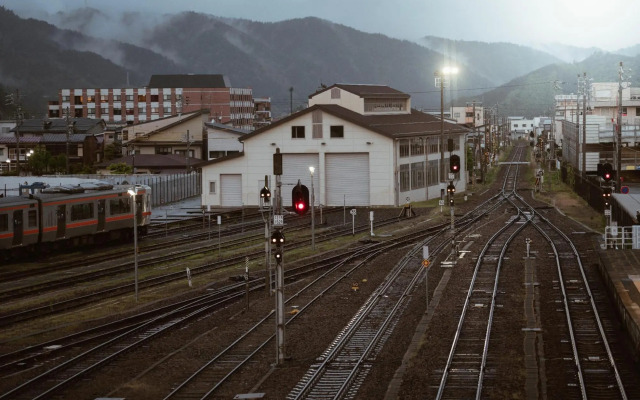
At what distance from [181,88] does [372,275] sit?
11002cm

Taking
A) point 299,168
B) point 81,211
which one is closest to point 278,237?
point 81,211

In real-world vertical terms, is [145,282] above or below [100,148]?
below

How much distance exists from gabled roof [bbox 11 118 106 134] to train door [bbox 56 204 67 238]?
58.8m

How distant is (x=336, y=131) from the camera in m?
58.7

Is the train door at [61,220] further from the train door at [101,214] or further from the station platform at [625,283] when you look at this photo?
the station platform at [625,283]

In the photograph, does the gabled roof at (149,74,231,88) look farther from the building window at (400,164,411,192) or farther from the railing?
the railing

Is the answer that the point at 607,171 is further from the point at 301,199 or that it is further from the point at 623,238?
the point at 301,199

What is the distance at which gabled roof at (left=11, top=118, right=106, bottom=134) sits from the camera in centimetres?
9651

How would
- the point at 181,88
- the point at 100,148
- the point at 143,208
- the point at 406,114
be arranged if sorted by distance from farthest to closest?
the point at 181,88
the point at 100,148
the point at 406,114
the point at 143,208

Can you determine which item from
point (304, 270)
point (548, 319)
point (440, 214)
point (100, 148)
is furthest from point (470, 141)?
point (548, 319)

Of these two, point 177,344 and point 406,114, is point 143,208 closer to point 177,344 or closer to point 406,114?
point 177,344

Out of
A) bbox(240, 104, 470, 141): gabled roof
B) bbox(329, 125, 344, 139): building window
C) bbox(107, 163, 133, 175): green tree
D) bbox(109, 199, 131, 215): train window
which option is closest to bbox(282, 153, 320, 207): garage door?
bbox(329, 125, 344, 139): building window

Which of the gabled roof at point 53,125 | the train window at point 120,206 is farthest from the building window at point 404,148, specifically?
the gabled roof at point 53,125

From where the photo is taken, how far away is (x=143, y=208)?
146ft
